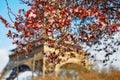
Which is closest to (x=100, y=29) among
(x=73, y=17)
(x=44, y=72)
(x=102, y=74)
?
(x=73, y=17)

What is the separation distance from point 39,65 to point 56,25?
116 ft

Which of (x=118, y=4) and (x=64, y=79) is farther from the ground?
(x=64, y=79)

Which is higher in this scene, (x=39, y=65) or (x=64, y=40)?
(x=39, y=65)

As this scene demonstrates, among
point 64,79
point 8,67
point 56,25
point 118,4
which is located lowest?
point 56,25

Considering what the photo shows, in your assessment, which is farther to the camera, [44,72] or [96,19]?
[44,72]

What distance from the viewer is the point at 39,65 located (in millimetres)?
46625

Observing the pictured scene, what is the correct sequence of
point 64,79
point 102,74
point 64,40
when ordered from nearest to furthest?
1. point 64,40
2. point 64,79
3. point 102,74

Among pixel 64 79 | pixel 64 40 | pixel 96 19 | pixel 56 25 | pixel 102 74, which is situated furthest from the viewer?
pixel 102 74

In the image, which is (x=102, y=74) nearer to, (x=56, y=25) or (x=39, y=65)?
(x=39, y=65)

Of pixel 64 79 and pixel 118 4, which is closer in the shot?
pixel 118 4

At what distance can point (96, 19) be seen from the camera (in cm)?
1241

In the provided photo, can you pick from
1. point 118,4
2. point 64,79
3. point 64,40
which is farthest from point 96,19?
point 64,79

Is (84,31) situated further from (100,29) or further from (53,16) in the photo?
(53,16)

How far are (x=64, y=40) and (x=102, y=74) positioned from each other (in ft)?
134
